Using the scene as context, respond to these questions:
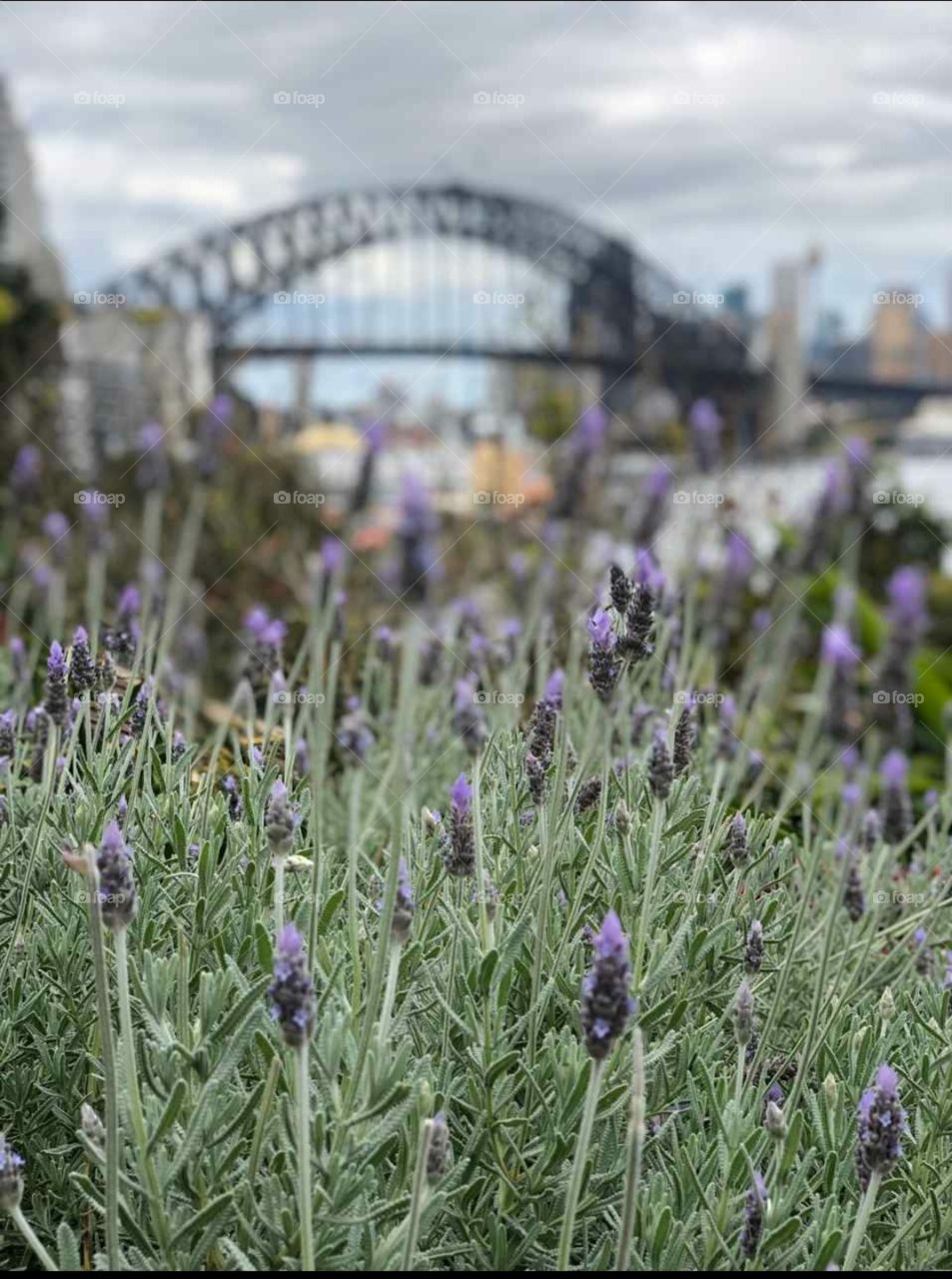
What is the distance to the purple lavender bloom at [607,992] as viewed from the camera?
121cm

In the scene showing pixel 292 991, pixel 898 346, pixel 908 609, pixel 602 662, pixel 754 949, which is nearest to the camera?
pixel 292 991

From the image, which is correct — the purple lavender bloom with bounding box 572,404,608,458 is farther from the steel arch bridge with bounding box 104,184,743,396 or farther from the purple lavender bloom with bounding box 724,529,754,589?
the steel arch bridge with bounding box 104,184,743,396

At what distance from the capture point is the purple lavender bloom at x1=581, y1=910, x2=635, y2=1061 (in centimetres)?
121

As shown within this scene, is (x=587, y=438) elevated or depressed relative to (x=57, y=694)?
elevated

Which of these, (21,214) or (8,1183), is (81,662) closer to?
(8,1183)

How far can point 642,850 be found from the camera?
1986mm

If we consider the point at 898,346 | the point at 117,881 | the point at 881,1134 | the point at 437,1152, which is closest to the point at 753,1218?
the point at 881,1134

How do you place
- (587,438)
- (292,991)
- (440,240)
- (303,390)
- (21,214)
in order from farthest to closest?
(440,240) → (21,214) → (303,390) → (587,438) → (292,991)

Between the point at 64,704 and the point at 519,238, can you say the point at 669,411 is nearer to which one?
the point at 64,704

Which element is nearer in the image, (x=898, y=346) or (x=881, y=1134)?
(x=881, y=1134)

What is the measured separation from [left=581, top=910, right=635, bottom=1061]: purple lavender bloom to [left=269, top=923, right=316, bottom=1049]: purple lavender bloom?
0.23 meters

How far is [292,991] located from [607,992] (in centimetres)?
25

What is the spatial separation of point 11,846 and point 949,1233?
1.27 meters

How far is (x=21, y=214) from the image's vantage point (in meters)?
13.1
